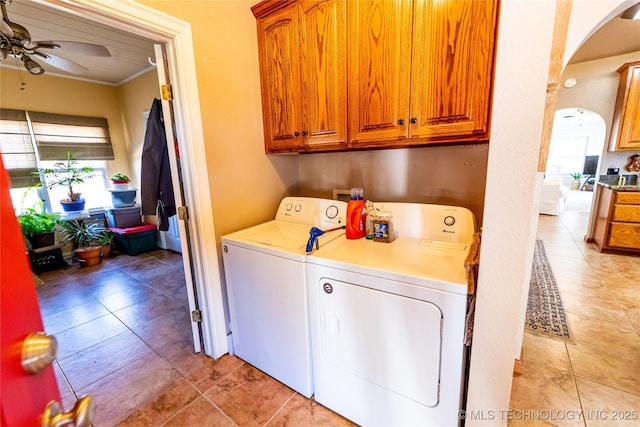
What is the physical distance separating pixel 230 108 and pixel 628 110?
15.8 ft

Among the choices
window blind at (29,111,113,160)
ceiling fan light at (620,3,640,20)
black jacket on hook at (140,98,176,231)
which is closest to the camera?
black jacket on hook at (140,98,176,231)

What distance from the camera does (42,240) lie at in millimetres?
3496

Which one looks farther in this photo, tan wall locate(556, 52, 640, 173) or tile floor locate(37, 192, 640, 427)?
tan wall locate(556, 52, 640, 173)

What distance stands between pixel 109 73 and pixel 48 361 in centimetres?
466

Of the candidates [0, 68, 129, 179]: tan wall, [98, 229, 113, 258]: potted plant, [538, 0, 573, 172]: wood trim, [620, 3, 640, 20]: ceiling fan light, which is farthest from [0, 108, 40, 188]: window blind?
[620, 3, 640, 20]: ceiling fan light

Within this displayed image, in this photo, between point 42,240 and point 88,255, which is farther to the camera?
point 88,255

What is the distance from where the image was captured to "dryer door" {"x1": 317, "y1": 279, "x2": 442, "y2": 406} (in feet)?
3.48

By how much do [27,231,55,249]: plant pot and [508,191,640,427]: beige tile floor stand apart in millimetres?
5115

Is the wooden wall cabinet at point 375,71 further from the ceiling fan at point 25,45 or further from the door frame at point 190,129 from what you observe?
the ceiling fan at point 25,45

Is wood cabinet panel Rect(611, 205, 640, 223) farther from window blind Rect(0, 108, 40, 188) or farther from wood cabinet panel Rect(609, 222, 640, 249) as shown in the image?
window blind Rect(0, 108, 40, 188)

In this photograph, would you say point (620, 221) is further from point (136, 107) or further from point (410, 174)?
point (136, 107)

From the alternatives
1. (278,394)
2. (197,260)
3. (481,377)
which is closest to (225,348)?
(278,394)

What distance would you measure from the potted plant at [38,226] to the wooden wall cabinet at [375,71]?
359 centimetres

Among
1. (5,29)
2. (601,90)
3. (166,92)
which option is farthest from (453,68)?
(601,90)
